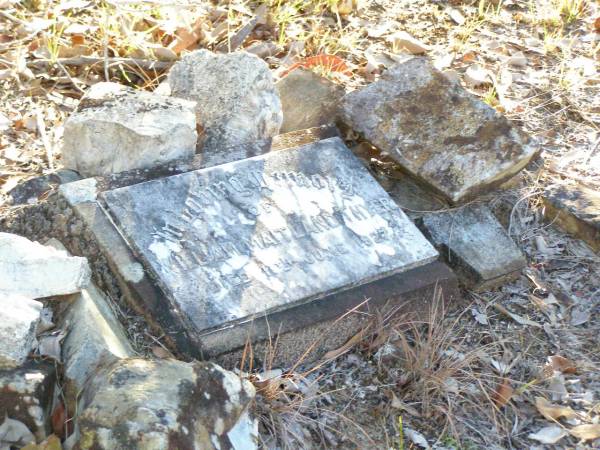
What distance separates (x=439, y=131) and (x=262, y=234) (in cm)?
94

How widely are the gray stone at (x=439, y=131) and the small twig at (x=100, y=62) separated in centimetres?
104

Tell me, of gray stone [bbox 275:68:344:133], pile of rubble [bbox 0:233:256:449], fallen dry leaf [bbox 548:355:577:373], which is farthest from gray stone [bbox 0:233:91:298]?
fallen dry leaf [bbox 548:355:577:373]

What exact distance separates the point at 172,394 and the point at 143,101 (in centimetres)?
142

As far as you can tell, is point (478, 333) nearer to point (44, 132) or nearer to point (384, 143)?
point (384, 143)

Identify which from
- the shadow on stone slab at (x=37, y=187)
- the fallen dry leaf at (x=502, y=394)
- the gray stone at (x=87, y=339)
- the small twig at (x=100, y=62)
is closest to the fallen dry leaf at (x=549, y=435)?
the fallen dry leaf at (x=502, y=394)

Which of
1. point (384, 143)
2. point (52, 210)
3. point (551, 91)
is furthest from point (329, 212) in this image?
point (551, 91)

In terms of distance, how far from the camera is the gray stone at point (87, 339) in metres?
2.40

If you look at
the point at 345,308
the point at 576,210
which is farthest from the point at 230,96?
the point at 576,210

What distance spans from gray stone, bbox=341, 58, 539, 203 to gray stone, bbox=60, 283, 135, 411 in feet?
4.38

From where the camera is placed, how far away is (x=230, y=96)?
11.0 ft

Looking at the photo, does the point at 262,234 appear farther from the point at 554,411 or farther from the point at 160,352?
the point at 554,411

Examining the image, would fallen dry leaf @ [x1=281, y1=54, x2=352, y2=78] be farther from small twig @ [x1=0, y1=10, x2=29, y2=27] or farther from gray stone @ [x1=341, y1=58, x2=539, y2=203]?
small twig @ [x1=0, y1=10, x2=29, y2=27]

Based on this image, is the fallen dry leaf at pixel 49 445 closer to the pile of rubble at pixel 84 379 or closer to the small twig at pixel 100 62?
the pile of rubble at pixel 84 379

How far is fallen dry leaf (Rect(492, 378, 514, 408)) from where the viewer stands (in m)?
2.76
